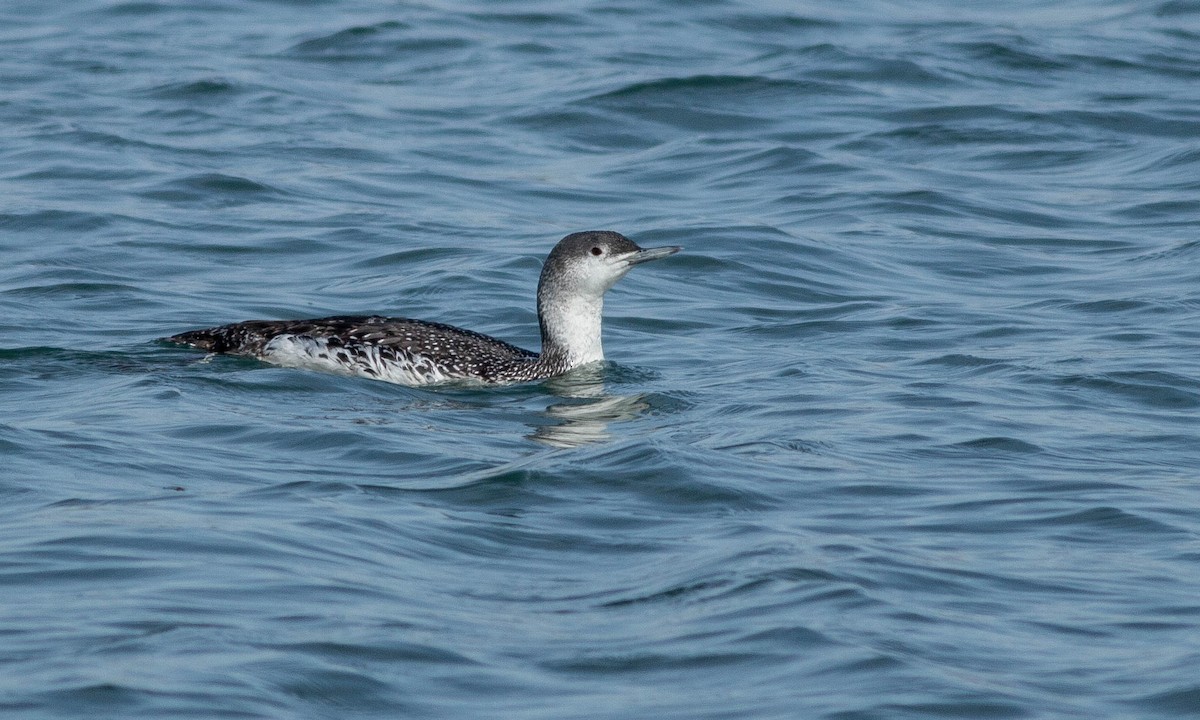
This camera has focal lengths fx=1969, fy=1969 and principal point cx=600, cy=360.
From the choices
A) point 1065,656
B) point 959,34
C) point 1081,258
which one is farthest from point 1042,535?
point 959,34

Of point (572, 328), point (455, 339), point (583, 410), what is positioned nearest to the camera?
point (583, 410)

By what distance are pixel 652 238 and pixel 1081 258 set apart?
10.8 feet

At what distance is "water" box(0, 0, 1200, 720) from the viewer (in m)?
6.88

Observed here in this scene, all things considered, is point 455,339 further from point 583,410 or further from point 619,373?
point 619,373

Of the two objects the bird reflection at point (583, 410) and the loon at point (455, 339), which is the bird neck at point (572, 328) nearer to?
the loon at point (455, 339)

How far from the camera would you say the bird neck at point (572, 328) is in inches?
464

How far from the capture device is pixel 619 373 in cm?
1184

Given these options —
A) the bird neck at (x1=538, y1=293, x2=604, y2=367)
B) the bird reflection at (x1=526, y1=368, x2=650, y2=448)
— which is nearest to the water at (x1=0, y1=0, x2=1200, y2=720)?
the bird reflection at (x1=526, y1=368, x2=650, y2=448)

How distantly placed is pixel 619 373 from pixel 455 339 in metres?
1.07

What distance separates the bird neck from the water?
0.52ft

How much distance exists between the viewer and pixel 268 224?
51.9ft

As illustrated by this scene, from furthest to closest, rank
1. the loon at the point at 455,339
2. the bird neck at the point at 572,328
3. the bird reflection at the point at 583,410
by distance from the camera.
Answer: the bird neck at the point at 572,328
the loon at the point at 455,339
the bird reflection at the point at 583,410

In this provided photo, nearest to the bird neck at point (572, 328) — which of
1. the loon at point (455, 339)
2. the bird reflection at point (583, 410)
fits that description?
the loon at point (455, 339)

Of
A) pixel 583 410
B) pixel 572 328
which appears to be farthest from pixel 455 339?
pixel 583 410
